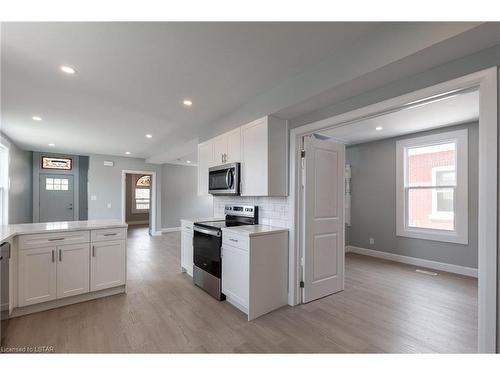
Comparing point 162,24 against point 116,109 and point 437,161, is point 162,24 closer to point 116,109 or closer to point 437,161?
point 116,109

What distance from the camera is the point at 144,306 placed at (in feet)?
8.80

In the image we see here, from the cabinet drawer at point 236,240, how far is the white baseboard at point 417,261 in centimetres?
375

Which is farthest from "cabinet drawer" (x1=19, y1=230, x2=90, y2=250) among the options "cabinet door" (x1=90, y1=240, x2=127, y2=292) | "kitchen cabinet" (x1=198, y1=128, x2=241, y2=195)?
"kitchen cabinet" (x1=198, y1=128, x2=241, y2=195)

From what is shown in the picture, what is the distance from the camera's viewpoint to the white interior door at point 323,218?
280cm

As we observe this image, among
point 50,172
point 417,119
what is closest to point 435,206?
point 417,119

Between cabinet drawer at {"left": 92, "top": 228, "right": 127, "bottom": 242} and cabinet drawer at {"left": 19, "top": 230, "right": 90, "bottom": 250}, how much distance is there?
80mm

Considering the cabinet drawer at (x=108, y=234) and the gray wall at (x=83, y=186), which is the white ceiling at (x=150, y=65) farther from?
the gray wall at (x=83, y=186)

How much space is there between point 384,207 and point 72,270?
5.34 metres

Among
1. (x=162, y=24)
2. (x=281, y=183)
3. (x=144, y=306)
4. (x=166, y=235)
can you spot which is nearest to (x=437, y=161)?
(x=281, y=183)

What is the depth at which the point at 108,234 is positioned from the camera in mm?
2902

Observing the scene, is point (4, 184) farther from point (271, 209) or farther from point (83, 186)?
point (271, 209)

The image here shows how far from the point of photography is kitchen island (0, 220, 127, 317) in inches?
94.7

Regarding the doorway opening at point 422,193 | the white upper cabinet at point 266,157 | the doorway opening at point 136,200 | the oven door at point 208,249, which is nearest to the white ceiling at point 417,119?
the doorway opening at point 422,193
